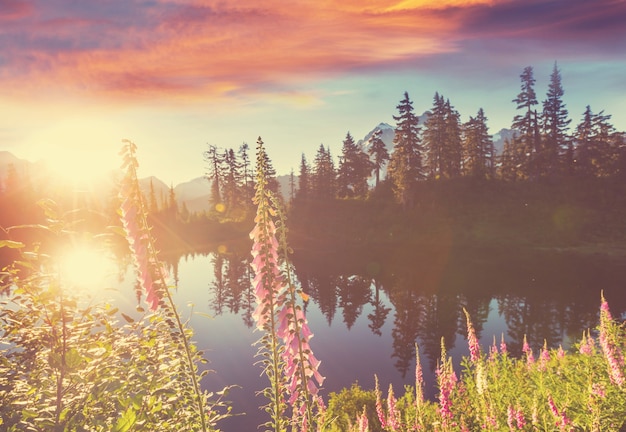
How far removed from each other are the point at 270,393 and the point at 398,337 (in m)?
20.6

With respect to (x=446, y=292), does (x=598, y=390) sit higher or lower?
higher

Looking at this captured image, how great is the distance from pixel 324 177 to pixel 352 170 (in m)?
6.09

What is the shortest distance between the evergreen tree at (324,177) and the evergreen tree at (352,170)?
6.29 ft

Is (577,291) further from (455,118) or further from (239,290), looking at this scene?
(455,118)

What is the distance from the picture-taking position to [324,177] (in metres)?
75.5

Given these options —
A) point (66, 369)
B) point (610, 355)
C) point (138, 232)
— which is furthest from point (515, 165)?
point (66, 369)

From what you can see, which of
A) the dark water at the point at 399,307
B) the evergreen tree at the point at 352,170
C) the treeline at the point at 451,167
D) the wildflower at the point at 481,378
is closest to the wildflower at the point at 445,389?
the wildflower at the point at 481,378

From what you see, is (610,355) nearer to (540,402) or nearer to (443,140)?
(540,402)

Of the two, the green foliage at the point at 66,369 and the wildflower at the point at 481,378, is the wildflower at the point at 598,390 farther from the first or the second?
the green foliage at the point at 66,369

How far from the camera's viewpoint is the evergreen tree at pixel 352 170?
7412 centimetres

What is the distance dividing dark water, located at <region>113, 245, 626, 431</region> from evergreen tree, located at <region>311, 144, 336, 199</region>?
96.5ft

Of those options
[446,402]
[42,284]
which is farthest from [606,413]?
[42,284]

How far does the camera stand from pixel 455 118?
64.7m

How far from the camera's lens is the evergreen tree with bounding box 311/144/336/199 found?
74.5 m
